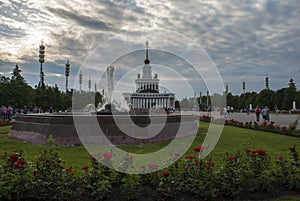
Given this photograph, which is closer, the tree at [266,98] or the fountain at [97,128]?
the fountain at [97,128]

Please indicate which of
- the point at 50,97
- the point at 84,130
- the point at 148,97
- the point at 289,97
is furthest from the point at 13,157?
the point at 148,97

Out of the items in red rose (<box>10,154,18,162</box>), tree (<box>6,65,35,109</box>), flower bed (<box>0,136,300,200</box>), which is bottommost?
flower bed (<box>0,136,300,200</box>)

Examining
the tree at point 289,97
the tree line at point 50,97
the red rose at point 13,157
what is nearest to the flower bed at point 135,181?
the red rose at point 13,157

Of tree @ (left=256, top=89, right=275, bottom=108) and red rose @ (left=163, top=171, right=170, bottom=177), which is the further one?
tree @ (left=256, top=89, right=275, bottom=108)

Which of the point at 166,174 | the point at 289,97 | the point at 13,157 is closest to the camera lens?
the point at 13,157

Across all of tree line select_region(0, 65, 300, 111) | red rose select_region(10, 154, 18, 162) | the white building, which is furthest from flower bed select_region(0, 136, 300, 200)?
the white building

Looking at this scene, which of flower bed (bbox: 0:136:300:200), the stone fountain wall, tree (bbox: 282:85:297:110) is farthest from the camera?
tree (bbox: 282:85:297:110)

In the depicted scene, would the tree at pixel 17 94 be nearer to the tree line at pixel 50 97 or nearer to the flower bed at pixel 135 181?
the tree line at pixel 50 97

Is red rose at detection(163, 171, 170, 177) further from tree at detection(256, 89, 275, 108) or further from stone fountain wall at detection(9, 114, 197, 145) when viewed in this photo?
tree at detection(256, 89, 275, 108)

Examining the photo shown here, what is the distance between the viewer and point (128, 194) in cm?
573

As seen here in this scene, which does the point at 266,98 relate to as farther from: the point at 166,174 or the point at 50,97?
the point at 166,174

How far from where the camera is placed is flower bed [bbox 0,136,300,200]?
18.1 ft

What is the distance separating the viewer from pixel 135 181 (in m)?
5.94

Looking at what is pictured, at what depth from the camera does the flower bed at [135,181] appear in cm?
552
